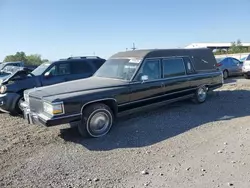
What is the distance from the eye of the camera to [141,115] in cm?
651

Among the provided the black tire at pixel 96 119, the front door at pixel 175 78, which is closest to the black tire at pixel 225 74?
the front door at pixel 175 78

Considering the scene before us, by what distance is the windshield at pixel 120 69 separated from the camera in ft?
19.5

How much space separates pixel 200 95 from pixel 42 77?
521 cm

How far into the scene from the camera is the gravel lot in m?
3.41

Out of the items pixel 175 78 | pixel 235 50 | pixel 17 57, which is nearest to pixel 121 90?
pixel 175 78

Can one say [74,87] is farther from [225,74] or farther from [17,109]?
[225,74]

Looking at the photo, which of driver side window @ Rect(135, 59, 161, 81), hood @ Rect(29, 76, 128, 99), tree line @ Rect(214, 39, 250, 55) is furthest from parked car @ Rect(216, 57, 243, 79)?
tree line @ Rect(214, 39, 250, 55)

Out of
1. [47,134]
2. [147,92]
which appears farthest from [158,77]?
[47,134]

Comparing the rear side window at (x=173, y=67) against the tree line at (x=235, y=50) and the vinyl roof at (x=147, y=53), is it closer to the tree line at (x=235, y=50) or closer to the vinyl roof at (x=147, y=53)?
the vinyl roof at (x=147, y=53)

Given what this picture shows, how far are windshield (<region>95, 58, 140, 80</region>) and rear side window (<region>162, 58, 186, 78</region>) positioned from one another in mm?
975

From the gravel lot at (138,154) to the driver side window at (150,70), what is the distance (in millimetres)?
1062

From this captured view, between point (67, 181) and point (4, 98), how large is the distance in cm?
471

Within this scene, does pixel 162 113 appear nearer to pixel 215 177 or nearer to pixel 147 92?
pixel 147 92

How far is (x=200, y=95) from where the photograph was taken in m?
7.75
